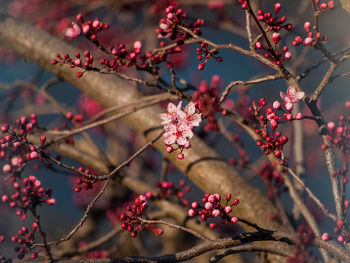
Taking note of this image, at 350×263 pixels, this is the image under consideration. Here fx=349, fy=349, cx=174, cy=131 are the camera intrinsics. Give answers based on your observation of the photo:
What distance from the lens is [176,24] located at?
4.35 ft

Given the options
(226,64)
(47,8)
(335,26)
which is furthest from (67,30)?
(226,64)

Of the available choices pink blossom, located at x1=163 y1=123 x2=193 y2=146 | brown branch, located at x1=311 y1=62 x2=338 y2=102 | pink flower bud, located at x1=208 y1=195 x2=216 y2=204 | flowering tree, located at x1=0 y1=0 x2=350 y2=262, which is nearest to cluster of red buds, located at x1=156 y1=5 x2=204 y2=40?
flowering tree, located at x1=0 y1=0 x2=350 y2=262

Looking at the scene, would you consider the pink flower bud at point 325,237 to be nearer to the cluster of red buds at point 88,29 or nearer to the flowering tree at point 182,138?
the flowering tree at point 182,138

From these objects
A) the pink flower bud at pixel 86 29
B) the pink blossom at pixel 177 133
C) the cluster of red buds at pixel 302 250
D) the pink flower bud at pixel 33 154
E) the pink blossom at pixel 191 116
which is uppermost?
the pink flower bud at pixel 86 29

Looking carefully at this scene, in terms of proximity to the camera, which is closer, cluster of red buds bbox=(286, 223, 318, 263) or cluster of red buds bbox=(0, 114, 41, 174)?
cluster of red buds bbox=(286, 223, 318, 263)

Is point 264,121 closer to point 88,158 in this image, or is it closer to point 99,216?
point 88,158

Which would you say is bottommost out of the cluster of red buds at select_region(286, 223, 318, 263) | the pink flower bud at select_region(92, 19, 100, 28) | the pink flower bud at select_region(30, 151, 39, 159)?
the cluster of red buds at select_region(286, 223, 318, 263)

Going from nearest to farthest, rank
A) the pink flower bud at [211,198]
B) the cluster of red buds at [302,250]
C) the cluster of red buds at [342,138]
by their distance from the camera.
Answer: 1. the cluster of red buds at [302,250]
2. the pink flower bud at [211,198]
3. the cluster of red buds at [342,138]

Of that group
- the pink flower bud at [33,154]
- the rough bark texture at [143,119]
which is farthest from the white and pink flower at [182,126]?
the rough bark texture at [143,119]

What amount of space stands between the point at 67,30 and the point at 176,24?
1.49 ft

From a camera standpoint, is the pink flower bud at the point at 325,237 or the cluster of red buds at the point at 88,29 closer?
the pink flower bud at the point at 325,237

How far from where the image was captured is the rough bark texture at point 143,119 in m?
1.80

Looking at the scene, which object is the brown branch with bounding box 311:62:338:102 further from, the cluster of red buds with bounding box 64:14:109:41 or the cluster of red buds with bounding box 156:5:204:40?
the cluster of red buds with bounding box 64:14:109:41

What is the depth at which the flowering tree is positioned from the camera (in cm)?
121
